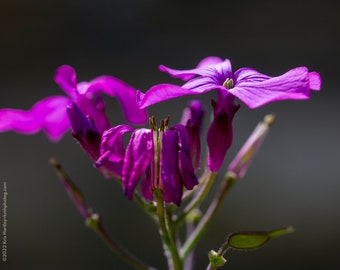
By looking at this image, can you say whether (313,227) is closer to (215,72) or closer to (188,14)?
(188,14)

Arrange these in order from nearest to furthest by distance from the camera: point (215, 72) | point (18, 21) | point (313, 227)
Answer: point (215, 72), point (313, 227), point (18, 21)

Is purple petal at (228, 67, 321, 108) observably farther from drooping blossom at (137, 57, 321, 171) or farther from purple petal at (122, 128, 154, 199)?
purple petal at (122, 128, 154, 199)

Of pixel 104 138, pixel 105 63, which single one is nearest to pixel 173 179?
pixel 104 138

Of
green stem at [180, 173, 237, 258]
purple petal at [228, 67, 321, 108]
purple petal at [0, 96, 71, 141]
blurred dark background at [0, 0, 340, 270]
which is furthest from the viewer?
blurred dark background at [0, 0, 340, 270]

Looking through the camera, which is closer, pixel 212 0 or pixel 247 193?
pixel 247 193

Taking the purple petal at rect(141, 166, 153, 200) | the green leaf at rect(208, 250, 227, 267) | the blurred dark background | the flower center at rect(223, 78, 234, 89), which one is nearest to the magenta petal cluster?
the flower center at rect(223, 78, 234, 89)

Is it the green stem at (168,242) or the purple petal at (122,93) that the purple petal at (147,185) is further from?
the purple petal at (122,93)

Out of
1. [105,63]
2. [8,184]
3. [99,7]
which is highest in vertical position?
[99,7]

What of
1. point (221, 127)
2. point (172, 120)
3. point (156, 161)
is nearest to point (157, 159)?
point (156, 161)
